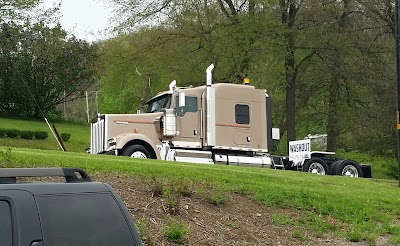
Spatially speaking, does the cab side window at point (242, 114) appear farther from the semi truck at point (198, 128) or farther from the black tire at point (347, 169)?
the black tire at point (347, 169)

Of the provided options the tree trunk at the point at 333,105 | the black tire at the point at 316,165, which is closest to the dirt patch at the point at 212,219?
the black tire at the point at 316,165

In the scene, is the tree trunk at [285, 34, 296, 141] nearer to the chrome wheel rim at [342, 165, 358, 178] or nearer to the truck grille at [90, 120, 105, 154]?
the chrome wheel rim at [342, 165, 358, 178]

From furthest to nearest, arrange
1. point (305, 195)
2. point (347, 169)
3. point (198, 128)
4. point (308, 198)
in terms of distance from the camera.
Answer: point (347, 169)
point (198, 128)
point (305, 195)
point (308, 198)

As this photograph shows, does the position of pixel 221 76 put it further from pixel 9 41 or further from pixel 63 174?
pixel 63 174

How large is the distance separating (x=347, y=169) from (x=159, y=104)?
24.5ft

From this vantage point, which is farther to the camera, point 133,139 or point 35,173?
point 133,139

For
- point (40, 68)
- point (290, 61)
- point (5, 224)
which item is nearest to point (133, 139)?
point (290, 61)

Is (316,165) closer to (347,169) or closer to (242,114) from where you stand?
(347,169)

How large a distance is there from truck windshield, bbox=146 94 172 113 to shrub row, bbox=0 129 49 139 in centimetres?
1338

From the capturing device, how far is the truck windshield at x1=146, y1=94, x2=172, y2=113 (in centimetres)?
2055

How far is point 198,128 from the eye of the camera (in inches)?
812

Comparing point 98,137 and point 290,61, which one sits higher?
point 290,61

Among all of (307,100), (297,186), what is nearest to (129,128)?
(297,186)

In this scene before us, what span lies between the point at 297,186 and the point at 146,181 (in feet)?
13.9
